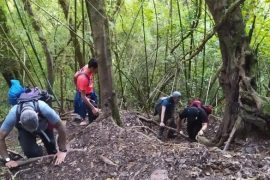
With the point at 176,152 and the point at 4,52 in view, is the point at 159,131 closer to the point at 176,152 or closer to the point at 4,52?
the point at 176,152

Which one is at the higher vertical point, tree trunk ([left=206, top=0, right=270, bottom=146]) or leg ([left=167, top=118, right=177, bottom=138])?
tree trunk ([left=206, top=0, right=270, bottom=146])

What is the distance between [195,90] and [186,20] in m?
2.00

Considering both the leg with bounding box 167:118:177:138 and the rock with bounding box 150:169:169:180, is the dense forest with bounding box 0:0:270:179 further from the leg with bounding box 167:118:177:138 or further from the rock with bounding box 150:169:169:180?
the rock with bounding box 150:169:169:180

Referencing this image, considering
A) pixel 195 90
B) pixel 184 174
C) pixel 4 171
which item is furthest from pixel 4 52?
pixel 184 174

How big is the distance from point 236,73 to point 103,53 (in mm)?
2087

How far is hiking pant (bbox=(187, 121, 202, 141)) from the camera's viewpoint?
829cm

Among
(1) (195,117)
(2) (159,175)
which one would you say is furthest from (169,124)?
(2) (159,175)

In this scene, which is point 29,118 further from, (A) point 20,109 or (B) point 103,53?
(B) point 103,53

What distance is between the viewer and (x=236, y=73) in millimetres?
6258

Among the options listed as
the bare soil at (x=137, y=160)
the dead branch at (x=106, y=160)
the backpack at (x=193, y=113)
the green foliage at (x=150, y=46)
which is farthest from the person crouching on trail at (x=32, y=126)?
the green foliage at (x=150, y=46)

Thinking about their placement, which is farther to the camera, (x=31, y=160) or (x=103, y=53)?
(x=103, y=53)

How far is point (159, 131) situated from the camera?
880 centimetres

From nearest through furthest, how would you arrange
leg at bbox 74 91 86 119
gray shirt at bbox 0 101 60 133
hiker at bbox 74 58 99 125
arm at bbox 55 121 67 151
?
gray shirt at bbox 0 101 60 133 < arm at bbox 55 121 67 151 < hiker at bbox 74 58 99 125 < leg at bbox 74 91 86 119

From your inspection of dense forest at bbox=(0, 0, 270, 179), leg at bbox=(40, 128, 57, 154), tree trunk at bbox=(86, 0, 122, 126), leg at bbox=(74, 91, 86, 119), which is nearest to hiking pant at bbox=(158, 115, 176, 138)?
dense forest at bbox=(0, 0, 270, 179)
